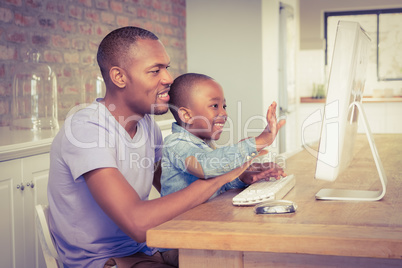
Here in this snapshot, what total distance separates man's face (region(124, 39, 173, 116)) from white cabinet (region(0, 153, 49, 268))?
752mm

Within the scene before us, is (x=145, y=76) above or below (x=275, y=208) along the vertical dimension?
above

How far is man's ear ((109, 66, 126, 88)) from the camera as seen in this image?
1376mm

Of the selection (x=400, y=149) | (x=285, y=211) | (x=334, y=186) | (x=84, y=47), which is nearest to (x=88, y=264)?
(x=285, y=211)

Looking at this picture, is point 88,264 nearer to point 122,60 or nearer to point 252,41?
point 122,60

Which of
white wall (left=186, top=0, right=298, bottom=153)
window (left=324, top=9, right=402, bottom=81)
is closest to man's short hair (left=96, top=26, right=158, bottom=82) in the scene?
white wall (left=186, top=0, right=298, bottom=153)

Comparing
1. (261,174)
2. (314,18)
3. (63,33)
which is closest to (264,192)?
(261,174)

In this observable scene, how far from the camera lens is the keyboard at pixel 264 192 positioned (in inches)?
47.8

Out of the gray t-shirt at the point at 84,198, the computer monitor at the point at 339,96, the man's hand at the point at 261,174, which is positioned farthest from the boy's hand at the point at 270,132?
the gray t-shirt at the point at 84,198

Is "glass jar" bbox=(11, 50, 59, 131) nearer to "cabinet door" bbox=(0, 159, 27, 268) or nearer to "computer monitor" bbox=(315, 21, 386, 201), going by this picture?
"cabinet door" bbox=(0, 159, 27, 268)

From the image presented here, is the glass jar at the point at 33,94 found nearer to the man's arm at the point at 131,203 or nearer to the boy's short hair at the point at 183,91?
the boy's short hair at the point at 183,91

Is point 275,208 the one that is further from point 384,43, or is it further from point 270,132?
point 384,43

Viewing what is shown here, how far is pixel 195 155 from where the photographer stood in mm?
1348

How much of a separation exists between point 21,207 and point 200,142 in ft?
2.92

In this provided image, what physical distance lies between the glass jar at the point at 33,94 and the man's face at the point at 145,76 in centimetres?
135
